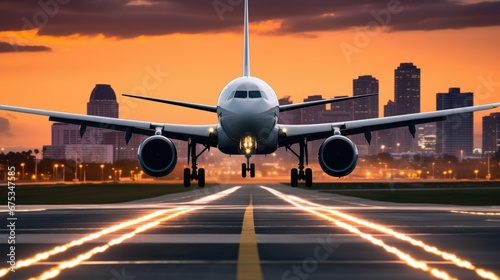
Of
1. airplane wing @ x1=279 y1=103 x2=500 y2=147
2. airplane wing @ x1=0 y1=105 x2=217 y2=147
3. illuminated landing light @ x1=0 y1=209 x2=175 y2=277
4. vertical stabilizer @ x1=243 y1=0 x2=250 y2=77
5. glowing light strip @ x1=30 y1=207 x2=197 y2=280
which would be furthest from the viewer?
vertical stabilizer @ x1=243 y1=0 x2=250 y2=77

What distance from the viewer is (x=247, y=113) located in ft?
148

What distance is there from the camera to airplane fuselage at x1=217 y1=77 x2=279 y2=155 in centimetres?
4541

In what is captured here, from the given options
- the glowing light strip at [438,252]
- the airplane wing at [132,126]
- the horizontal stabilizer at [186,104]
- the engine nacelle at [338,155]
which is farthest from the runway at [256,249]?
the airplane wing at [132,126]

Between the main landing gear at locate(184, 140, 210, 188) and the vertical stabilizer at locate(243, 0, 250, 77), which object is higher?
the vertical stabilizer at locate(243, 0, 250, 77)

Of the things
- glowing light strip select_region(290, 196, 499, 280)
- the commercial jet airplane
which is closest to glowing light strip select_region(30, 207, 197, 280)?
the commercial jet airplane

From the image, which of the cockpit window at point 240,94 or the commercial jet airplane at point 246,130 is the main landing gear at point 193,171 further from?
the cockpit window at point 240,94

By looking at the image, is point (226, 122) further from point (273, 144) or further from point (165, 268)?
point (165, 268)

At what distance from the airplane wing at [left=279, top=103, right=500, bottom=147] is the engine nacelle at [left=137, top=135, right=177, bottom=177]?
6656mm

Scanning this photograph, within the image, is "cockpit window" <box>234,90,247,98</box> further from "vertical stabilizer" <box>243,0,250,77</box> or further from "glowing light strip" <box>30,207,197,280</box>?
"vertical stabilizer" <box>243,0,250,77</box>

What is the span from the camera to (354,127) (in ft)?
176

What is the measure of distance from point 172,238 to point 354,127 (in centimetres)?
2202

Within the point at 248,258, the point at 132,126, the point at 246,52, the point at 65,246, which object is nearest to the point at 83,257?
the point at 65,246

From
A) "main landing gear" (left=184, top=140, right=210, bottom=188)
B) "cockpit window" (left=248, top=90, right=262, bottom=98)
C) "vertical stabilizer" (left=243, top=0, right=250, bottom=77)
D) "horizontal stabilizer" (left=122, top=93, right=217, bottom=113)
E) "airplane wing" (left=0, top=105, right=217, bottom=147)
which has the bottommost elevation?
"main landing gear" (left=184, top=140, right=210, bottom=188)

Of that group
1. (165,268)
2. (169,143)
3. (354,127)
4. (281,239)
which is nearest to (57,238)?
(281,239)
